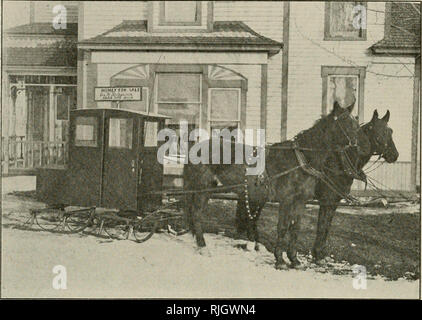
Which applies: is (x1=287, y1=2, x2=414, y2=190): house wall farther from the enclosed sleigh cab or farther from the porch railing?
the porch railing

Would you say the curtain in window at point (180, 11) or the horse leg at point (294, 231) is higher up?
the curtain in window at point (180, 11)

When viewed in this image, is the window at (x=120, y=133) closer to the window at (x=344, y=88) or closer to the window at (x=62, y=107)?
the window at (x=62, y=107)

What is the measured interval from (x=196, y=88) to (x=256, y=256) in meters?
1.82

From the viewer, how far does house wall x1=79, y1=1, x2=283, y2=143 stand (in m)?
4.73

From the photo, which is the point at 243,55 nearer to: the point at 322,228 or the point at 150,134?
the point at 150,134

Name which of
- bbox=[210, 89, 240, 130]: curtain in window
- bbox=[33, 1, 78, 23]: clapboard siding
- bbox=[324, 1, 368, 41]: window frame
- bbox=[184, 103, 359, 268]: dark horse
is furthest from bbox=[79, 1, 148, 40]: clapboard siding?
bbox=[324, 1, 368, 41]: window frame

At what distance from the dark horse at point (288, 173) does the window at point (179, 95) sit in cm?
67

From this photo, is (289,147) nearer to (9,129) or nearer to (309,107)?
(309,107)

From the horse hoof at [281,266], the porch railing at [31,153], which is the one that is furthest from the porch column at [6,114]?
the horse hoof at [281,266]

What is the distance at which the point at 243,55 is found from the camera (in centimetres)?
475

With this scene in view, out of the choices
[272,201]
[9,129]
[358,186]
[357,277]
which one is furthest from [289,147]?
[9,129]

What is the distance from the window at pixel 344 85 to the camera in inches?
186

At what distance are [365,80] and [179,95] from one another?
6.34 ft

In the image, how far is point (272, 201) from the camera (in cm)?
430
